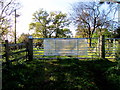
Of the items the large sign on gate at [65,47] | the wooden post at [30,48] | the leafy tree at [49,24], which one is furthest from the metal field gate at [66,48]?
the leafy tree at [49,24]

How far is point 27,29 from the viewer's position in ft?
87.6

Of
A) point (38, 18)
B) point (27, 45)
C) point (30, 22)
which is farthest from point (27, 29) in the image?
point (27, 45)

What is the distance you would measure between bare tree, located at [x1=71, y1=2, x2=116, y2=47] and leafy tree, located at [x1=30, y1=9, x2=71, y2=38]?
939cm

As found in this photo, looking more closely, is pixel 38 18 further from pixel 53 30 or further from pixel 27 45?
pixel 27 45

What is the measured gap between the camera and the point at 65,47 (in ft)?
23.1

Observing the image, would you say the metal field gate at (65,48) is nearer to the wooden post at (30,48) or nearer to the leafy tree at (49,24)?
the wooden post at (30,48)

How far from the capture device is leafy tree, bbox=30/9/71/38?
25.3 meters

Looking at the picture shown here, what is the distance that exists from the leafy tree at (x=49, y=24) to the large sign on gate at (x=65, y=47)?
60.7ft

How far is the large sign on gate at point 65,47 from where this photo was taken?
689cm

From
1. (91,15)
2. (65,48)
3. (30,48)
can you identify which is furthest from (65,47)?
(91,15)

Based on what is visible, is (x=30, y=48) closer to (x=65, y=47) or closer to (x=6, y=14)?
(x=65, y=47)

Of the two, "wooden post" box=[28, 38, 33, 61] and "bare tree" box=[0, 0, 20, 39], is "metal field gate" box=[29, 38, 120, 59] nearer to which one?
"wooden post" box=[28, 38, 33, 61]

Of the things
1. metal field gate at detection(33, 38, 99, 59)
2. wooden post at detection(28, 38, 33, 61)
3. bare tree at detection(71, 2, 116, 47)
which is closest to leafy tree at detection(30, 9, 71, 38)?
bare tree at detection(71, 2, 116, 47)

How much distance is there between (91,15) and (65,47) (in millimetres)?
11394
